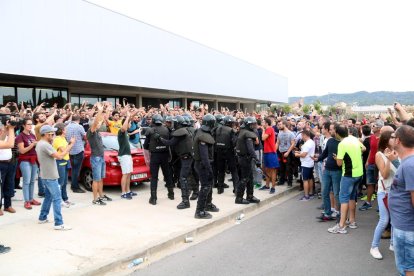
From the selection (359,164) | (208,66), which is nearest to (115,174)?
(359,164)

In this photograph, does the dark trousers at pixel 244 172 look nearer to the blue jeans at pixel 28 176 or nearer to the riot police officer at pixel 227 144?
the riot police officer at pixel 227 144

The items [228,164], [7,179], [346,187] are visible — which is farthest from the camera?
[228,164]

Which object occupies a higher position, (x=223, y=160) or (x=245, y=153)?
(x=245, y=153)

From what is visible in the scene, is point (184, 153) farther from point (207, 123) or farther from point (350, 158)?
point (350, 158)

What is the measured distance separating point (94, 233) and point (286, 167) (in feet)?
21.5

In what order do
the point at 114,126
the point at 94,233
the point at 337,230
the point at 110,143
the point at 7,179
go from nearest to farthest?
the point at 94,233 < the point at 337,230 < the point at 7,179 < the point at 110,143 < the point at 114,126

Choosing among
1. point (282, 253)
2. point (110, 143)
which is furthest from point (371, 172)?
point (110, 143)

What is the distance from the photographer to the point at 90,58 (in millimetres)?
17953

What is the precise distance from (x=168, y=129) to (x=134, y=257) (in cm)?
412

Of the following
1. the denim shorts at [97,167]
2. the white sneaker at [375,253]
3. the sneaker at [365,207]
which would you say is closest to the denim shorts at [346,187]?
the white sneaker at [375,253]

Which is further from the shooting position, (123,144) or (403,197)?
(123,144)

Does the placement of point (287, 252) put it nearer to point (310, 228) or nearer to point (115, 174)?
point (310, 228)

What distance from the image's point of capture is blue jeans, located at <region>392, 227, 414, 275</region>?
3.61 metres

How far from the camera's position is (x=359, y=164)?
22.1 feet
